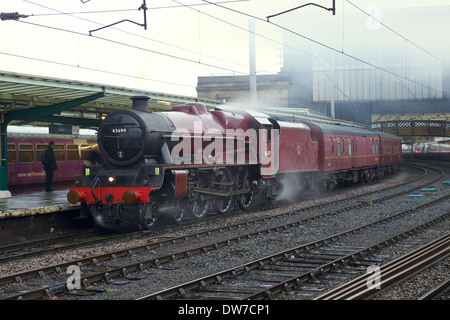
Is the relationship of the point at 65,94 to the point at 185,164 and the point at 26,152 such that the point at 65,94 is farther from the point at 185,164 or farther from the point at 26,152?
the point at 26,152

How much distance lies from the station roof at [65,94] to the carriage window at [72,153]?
3.89m

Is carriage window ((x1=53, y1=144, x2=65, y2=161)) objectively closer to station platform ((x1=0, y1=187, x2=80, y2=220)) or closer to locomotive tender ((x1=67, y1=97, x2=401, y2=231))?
station platform ((x1=0, y1=187, x2=80, y2=220))

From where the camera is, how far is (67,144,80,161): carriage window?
23.5 meters

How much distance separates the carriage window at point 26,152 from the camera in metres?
21.5

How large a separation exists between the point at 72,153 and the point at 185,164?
38.4ft

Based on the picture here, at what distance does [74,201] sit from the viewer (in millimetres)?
12914

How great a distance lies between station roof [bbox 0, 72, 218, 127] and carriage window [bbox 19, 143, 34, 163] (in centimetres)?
333

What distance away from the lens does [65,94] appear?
1579cm

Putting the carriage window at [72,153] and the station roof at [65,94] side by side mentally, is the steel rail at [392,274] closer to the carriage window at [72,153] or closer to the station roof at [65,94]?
the station roof at [65,94]

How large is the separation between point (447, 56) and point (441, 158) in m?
14.4

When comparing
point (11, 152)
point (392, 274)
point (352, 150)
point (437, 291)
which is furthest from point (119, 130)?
point (352, 150)

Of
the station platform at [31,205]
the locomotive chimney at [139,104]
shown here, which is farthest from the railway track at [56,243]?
the locomotive chimney at [139,104]

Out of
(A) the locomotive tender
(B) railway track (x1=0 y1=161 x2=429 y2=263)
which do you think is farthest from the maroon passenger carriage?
(B) railway track (x1=0 y1=161 x2=429 y2=263)

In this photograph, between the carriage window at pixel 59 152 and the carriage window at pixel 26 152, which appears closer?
the carriage window at pixel 26 152
